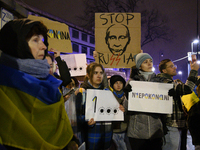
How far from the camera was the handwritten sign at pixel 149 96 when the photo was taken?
2.46 meters

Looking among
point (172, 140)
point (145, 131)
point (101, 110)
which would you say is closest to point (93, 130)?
point (101, 110)

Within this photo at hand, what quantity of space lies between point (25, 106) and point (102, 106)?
1.62 meters

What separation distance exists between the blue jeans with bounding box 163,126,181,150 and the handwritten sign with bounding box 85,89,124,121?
3.76 ft

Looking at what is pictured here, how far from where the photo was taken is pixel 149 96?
251 centimetres

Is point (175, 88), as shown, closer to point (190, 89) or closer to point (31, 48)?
point (190, 89)

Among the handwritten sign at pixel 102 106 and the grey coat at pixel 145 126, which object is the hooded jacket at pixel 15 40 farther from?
the grey coat at pixel 145 126

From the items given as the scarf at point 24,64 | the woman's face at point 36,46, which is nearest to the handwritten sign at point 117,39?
the woman's face at point 36,46

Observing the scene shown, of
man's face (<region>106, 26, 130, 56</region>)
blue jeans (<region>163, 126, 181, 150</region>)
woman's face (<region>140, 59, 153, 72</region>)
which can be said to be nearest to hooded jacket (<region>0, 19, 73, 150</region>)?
woman's face (<region>140, 59, 153, 72</region>)

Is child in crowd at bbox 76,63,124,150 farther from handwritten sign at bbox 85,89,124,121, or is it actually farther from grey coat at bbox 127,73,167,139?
grey coat at bbox 127,73,167,139

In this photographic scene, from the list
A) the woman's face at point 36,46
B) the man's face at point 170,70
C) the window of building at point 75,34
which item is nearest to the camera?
the woman's face at point 36,46

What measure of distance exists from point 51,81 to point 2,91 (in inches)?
14.8

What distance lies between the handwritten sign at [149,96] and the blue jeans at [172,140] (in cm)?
82

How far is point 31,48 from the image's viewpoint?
48.0 inches

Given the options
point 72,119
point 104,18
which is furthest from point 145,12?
point 72,119
